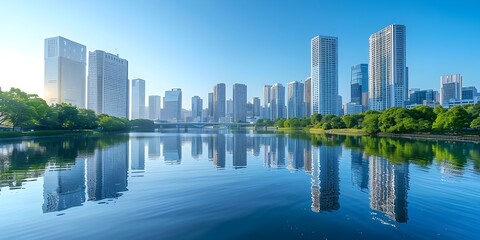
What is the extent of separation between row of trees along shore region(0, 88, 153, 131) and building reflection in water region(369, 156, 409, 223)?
3052 inches

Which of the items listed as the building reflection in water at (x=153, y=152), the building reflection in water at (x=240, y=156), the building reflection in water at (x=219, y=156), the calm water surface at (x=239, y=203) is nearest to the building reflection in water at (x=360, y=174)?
the calm water surface at (x=239, y=203)

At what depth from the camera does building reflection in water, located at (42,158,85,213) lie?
14.5 metres

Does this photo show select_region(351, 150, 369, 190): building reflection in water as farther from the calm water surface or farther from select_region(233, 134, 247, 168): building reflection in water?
select_region(233, 134, 247, 168): building reflection in water

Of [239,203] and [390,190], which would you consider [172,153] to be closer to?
[239,203]

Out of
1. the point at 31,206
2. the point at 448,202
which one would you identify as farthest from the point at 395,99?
the point at 31,206

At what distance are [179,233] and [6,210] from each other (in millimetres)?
9840

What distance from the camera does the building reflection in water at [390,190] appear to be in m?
13.4

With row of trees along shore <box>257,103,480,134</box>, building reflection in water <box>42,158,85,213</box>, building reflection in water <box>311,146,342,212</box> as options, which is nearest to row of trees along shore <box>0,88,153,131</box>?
building reflection in water <box>42,158,85,213</box>

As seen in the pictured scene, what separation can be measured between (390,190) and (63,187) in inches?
860

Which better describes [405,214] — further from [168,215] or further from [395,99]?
[395,99]

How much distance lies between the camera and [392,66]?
184m

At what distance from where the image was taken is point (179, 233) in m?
10.7

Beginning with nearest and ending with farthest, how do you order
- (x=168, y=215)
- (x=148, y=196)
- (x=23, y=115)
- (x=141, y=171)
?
(x=168, y=215) → (x=148, y=196) → (x=141, y=171) → (x=23, y=115)

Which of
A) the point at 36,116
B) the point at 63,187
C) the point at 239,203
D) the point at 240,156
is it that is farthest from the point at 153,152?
the point at 36,116
